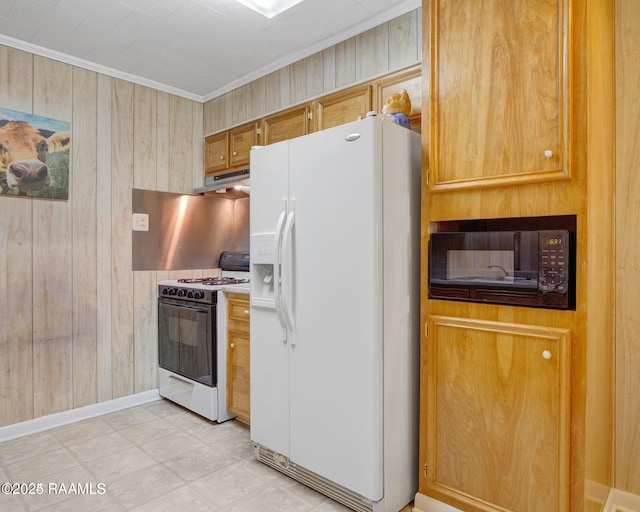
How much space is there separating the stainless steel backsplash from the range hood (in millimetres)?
107

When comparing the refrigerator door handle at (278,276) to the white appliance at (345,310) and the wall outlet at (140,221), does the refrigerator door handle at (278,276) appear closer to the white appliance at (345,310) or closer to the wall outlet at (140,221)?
the white appliance at (345,310)

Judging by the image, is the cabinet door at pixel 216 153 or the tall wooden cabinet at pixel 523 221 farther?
the cabinet door at pixel 216 153

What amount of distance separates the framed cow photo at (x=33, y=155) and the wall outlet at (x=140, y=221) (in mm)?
507

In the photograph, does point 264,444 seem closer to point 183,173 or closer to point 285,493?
point 285,493

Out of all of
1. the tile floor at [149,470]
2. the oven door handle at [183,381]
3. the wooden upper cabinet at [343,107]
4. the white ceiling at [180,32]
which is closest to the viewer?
the tile floor at [149,470]

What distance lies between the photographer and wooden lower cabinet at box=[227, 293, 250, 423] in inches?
108

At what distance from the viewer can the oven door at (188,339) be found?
9.50 ft

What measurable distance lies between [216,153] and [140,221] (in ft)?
2.83

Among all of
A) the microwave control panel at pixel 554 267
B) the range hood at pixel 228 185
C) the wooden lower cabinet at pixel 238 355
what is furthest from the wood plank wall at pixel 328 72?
the wooden lower cabinet at pixel 238 355

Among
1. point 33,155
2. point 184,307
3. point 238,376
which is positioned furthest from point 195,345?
point 33,155

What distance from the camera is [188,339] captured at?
3088 mm

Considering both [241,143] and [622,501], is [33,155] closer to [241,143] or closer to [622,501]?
[241,143]

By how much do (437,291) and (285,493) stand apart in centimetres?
125

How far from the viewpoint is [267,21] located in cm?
250
